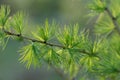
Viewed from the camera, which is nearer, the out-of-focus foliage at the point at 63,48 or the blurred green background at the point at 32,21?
the out-of-focus foliage at the point at 63,48

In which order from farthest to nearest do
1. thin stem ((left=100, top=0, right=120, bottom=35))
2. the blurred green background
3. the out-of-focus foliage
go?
1. the blurred green background
2. thin stem ((left=100, top=0, right=120, bottom=35))
3. the out-of-focus foliage

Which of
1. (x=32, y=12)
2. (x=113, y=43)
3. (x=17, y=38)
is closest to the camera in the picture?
(x=17, y=38)

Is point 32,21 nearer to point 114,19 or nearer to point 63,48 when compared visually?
point 114,19

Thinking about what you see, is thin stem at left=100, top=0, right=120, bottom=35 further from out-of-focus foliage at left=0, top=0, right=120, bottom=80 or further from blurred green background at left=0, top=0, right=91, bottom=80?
blurred green background at left=0, top=0, right=91, bottom=80

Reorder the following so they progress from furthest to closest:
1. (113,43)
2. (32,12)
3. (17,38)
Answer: (32,12) → (113,43) → (17,38)

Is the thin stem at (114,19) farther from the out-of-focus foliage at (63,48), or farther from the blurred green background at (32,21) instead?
the blurred green background at (32,21)

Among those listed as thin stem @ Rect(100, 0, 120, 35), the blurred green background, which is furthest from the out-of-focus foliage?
the blurred green background

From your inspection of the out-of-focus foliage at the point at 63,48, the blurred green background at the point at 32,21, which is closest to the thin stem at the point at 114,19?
the out-of-focus foliage at the point at 63,48

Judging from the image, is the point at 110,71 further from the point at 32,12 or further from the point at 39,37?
the point at 32,12

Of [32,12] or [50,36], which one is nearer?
[50,36]

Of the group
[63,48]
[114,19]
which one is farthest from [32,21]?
[63,48]

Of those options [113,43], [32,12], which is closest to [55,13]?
[32,12]
